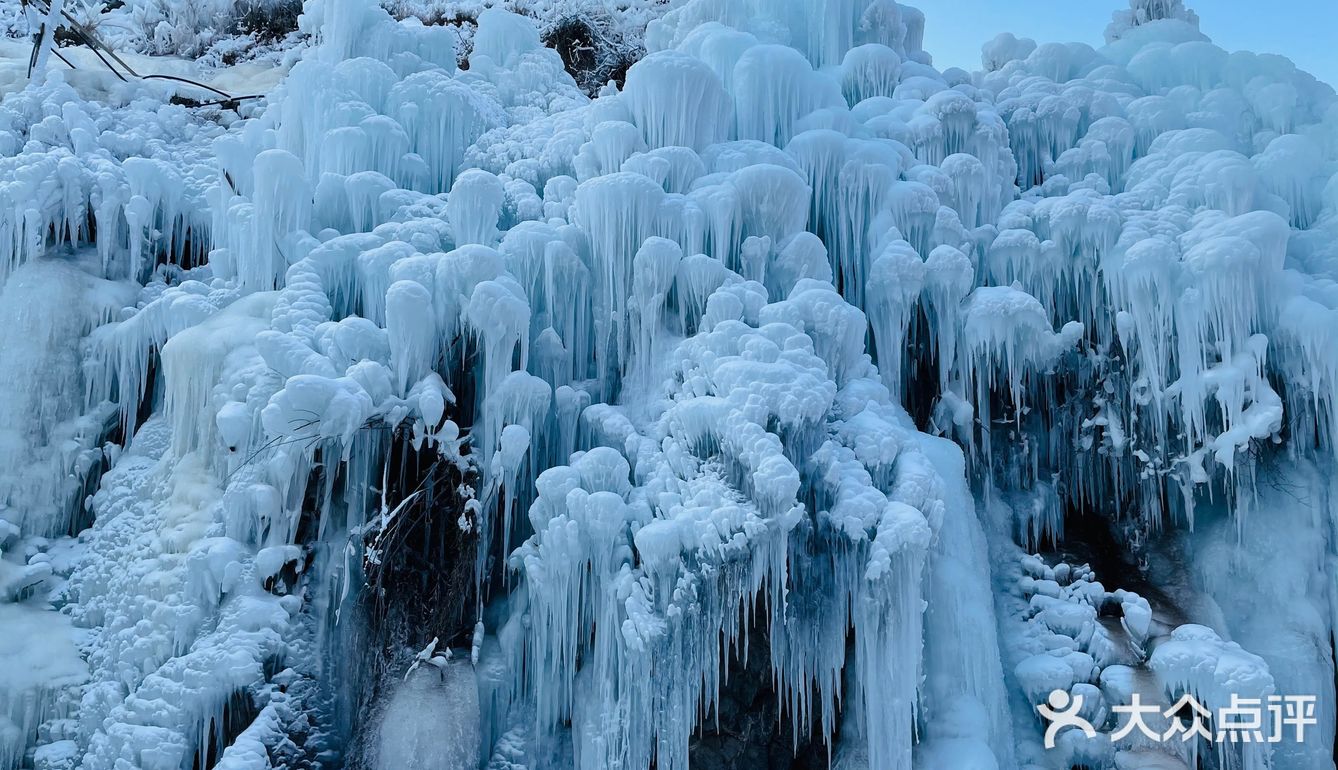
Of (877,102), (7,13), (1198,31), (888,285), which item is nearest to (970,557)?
(888,285)

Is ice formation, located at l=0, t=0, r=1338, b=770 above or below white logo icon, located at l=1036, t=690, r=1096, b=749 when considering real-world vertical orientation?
above

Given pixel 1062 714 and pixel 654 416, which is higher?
pixel 654 416

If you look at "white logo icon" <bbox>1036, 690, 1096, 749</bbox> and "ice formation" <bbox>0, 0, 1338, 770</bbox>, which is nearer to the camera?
"ice formation" <bbox>0, 0, 1338, 770</bbox>

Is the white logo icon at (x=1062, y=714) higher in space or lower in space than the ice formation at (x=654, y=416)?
lower

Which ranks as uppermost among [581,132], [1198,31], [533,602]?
[1198,31]

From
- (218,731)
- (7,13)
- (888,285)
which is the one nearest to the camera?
(218,731)

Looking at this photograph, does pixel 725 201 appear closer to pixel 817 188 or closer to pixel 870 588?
pixel 817 188

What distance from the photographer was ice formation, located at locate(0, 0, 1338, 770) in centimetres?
610

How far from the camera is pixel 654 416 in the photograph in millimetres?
6816

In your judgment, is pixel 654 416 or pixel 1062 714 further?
pixel 1062 714

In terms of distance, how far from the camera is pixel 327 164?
7848 mm

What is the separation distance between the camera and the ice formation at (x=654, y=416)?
20.0 ft

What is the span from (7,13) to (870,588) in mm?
11938

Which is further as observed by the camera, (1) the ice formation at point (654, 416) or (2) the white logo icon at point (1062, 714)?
(2) the white logo icon at point (1062, 714)
